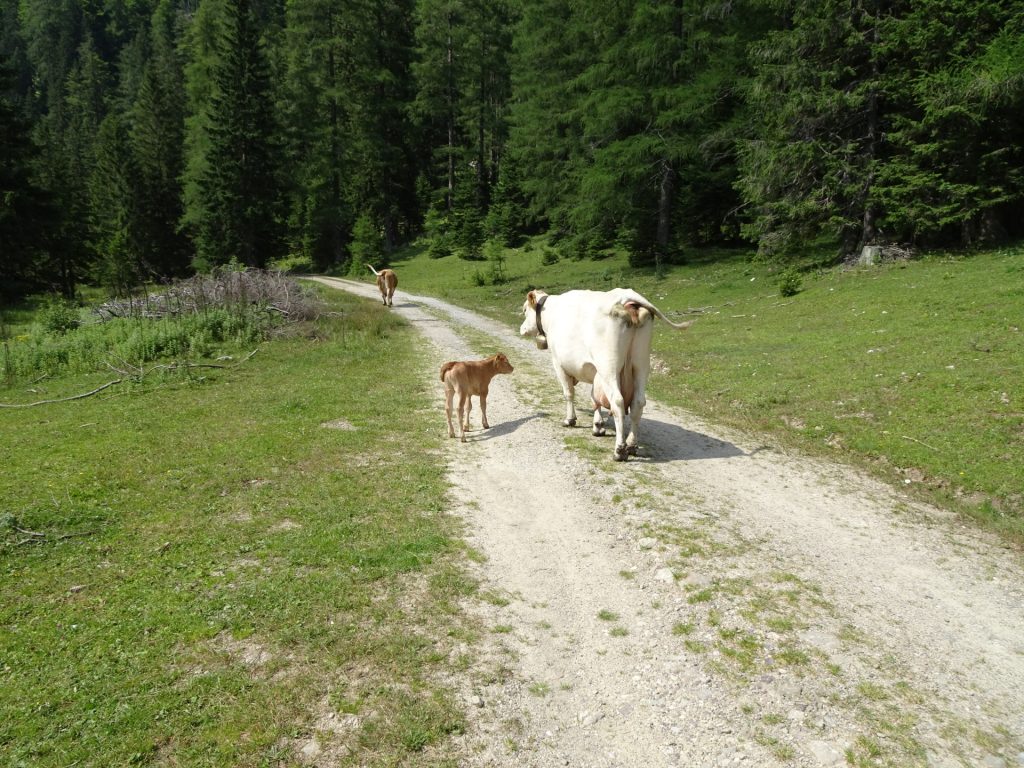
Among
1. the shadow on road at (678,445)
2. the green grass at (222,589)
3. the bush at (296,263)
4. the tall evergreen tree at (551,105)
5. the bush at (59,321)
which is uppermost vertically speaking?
the tall evergreen tree at (551,105)

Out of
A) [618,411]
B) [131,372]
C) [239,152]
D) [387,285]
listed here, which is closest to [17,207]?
[239,152]

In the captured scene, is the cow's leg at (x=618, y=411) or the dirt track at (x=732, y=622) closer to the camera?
the dirt track at (x=732, y=622)

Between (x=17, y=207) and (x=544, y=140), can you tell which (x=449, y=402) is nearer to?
(x=17, y=207)

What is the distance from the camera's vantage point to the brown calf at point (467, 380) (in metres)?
8.66

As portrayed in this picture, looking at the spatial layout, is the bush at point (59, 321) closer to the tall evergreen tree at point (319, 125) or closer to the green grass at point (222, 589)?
the green grass at point (222, 589)

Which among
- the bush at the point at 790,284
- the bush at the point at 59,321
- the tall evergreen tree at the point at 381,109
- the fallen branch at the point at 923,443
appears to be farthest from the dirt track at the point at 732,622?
the tall evergreen tree at the point at 381,109

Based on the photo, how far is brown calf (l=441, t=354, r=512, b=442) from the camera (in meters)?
8.66

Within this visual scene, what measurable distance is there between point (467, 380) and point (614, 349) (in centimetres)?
239

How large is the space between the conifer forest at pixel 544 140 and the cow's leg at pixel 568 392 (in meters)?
16.1

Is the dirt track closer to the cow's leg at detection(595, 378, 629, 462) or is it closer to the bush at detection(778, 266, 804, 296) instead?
the cow's leg at detection(595, 378, 629, 462)

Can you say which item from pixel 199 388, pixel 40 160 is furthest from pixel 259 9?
pixel 199 388

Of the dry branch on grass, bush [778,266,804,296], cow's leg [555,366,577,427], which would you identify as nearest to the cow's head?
cow's leg [555,366,577,427]

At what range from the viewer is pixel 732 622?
14.8ft

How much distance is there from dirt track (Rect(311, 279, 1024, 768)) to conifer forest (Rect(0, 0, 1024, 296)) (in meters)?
16.9
